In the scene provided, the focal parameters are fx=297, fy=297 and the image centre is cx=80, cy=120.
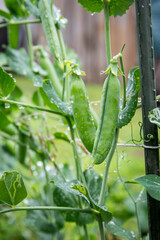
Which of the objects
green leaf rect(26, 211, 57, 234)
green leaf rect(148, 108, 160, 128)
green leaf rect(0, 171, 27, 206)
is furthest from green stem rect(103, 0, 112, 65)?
green leaf rect(26, 211, 57, 234)

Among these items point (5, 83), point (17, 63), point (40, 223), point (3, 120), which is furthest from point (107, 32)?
point (40, 223)

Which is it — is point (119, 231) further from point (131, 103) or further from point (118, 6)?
point (118, 6)

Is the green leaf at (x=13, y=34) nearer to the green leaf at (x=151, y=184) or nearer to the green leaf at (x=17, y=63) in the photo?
the green leaf at (x=17, y=63)

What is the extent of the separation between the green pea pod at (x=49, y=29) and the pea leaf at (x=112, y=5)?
9cm

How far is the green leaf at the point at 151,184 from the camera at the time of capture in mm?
422

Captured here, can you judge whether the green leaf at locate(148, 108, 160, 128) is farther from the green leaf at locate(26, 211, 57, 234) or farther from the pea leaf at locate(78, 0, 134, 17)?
the green leaf at locate(26, 211, 57, 234)

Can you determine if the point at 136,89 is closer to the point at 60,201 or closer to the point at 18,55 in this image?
the point at 60,201

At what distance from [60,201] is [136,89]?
0.28 meters

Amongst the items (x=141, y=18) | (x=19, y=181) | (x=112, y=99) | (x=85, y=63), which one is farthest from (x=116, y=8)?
(x=85, y=63)

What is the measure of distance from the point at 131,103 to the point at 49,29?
212mm

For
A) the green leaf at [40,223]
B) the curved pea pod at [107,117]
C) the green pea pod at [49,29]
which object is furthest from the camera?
the green leaf at [40,223]

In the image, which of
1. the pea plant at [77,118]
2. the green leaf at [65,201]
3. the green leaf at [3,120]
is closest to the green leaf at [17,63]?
the pea plant at [77,118]

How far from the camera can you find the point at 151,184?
1.41 feet

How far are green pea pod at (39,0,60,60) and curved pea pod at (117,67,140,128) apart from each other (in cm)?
14
